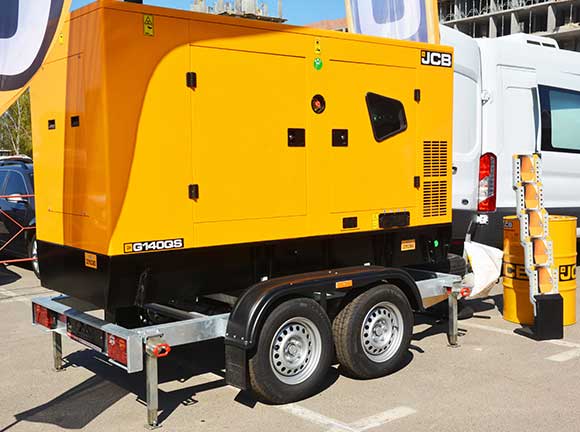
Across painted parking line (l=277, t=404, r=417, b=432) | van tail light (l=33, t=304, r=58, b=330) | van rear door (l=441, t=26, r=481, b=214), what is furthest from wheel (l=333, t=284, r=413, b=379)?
van rear door (l=441, t=26, r=481, b=214)

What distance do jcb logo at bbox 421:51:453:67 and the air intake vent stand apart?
1112 millimetres

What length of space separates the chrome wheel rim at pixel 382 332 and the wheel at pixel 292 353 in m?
0.41

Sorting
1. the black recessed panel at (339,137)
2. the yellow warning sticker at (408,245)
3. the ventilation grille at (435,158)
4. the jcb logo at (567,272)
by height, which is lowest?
the jcb logo at (567,272)

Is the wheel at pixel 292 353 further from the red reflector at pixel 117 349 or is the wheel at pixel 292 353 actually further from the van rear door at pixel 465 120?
the van rear door at pixel 465 120

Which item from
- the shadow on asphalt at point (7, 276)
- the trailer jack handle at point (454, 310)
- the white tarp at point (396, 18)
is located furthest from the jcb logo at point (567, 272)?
the shadow on asphalt at point (7, 276)

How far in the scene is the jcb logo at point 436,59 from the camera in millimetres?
6613

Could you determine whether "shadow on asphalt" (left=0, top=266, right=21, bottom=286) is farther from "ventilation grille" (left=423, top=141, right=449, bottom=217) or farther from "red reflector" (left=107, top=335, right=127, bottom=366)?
"ventilation grille" (left=423, top=141, right=449, bottom=217)

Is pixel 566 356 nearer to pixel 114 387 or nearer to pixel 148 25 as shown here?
pixel 114 387

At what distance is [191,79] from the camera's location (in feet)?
16.7

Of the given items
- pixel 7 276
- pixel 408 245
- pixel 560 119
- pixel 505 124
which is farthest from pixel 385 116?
pixel 7 276

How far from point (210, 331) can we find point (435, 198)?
266 cm

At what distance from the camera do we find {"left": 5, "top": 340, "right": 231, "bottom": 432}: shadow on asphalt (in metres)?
5.24

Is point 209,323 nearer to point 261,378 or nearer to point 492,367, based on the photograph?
point 261,378

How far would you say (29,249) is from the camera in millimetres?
11367
